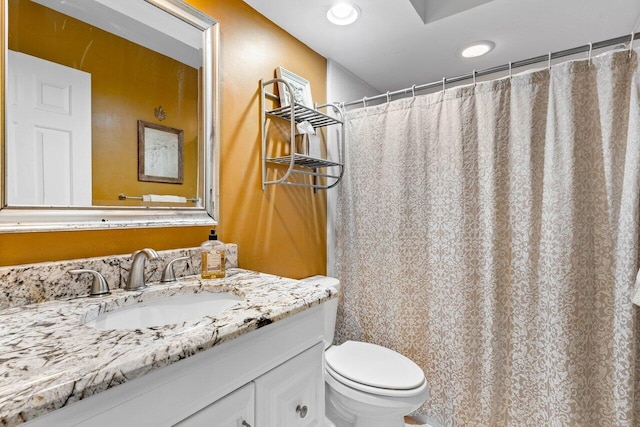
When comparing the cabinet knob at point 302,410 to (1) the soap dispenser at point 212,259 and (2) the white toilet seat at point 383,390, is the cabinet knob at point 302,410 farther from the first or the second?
(1) the soap dispenser at point 212,259

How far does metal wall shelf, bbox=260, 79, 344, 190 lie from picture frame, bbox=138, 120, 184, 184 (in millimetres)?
408

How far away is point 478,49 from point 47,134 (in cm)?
214

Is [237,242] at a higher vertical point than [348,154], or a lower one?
lower

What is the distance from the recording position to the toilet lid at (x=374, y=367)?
1.23m

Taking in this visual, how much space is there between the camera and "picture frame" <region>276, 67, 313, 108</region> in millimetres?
1532

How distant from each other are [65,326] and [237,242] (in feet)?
2.37

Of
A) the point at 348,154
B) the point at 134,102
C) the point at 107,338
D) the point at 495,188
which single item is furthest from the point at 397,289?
the point at 134,102

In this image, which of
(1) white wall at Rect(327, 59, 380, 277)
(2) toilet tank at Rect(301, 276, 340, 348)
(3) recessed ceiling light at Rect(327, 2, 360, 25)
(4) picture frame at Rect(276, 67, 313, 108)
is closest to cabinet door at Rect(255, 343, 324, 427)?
(2) toilet tank at Rect(301, 276, 340, 348)

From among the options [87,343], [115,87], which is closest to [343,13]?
[115,87]

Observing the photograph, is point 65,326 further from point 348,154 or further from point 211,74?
point 348,154

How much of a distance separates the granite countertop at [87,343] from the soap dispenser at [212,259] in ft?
0.67

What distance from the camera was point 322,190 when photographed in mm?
1879

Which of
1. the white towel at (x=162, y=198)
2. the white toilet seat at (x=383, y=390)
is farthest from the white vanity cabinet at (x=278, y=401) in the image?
the white towel at (x=162, y=198)

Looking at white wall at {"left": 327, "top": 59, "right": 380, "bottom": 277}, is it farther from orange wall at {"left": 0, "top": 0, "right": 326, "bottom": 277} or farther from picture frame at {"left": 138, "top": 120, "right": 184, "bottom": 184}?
picture frame at {"left": 138, "top": 120, "right": 184, "bottom": 184}
